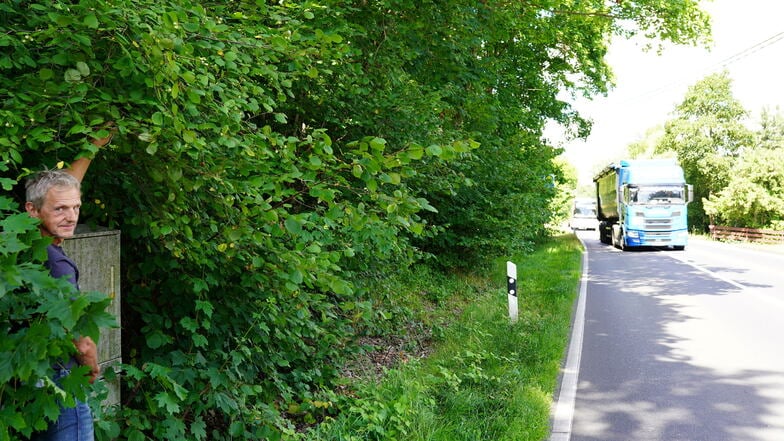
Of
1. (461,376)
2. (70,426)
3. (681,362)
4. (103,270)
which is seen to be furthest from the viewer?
(681,362)

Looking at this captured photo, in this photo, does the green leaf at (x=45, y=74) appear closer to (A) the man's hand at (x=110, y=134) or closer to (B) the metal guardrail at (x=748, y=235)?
(A) the man's hand at (x=110, y=134)

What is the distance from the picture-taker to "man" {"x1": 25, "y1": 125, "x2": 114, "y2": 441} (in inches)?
110

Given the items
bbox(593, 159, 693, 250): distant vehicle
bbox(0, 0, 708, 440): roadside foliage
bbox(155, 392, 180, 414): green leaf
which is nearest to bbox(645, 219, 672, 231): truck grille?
bbox(593, 159, 693, 250): distant vehicle

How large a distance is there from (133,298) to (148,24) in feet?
6.33

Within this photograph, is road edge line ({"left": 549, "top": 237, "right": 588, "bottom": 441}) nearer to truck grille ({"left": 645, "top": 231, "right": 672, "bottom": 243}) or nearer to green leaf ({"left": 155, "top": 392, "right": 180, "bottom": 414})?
green leaf ({"left": 155, "top": 392, "right": 180, "bottom": 414})

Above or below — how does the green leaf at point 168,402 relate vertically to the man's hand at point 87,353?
below

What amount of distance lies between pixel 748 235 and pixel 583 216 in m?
14.8

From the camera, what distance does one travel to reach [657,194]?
28344 mm

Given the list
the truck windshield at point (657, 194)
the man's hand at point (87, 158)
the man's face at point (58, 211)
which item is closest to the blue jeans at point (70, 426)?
the man's face at point (58, 211)

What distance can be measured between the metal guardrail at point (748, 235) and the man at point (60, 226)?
42968 mm

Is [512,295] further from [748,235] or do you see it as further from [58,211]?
[748,235]

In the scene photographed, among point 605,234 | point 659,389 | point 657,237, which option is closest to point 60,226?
point 659,389

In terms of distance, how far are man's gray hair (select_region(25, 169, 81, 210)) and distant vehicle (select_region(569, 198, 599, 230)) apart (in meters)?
54.9

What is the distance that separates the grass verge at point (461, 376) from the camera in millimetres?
5207
